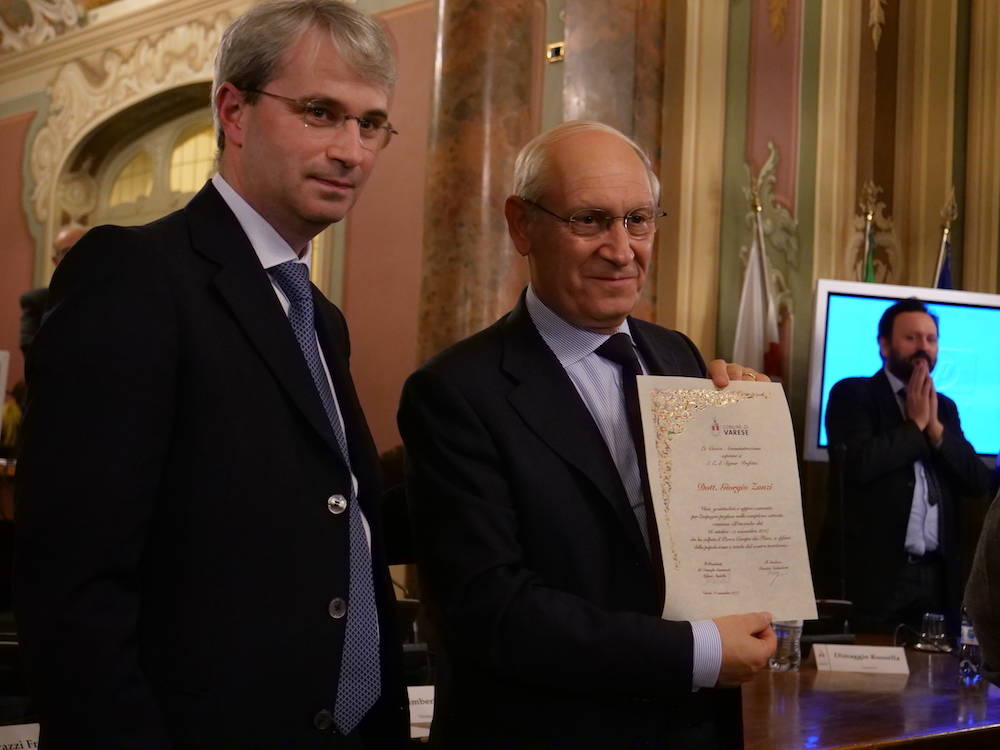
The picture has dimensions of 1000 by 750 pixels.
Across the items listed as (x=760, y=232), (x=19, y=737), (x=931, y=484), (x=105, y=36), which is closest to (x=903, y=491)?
(x=931, y=484)

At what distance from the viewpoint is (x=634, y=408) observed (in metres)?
1.83

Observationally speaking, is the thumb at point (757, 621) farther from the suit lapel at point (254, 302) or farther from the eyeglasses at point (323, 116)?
the eyeglasses at point (323, 116)

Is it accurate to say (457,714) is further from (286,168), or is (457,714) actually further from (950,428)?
(950,428)

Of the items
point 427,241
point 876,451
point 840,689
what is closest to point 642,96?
point 427,241

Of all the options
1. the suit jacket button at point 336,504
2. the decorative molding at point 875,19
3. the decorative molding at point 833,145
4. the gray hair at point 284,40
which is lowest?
the suit jacket button at point 336,504

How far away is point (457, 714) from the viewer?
179 centimetres

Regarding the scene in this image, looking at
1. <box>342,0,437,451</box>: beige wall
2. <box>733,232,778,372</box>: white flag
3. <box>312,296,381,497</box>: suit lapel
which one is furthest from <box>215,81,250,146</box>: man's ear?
<box>342,0,437,451</box>: beige wall

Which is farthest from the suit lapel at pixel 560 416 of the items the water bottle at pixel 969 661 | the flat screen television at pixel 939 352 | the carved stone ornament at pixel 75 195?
the carved stone ornament at pixel 75 195

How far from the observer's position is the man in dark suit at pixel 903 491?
4.63m

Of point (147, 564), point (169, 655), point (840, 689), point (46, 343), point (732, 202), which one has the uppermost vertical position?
point (732, 202)

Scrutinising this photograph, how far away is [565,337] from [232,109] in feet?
2.06

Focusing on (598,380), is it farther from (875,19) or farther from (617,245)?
(875,19)

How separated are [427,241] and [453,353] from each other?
2.90m

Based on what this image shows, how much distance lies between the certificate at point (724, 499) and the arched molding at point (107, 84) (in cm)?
861
